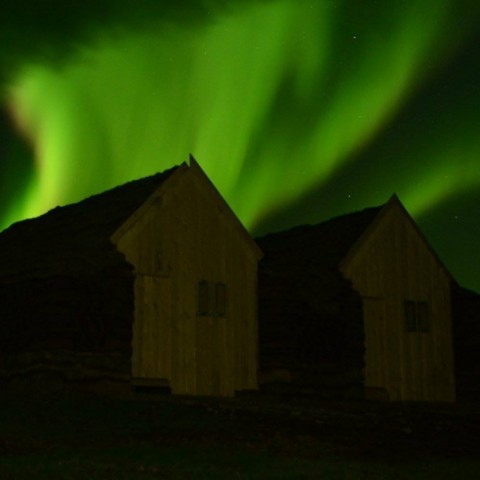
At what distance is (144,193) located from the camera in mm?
33594

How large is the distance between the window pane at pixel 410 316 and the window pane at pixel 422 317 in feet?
0.81

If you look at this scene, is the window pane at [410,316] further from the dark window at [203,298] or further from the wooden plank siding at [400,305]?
the dark window at [203,298]

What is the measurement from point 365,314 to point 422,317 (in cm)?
313

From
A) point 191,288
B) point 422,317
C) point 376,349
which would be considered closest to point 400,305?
point 422,317

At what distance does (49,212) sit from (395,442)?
20421 mm

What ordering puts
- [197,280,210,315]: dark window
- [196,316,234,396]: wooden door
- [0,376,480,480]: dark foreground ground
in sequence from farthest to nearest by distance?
1. [197,280,210,315]: dark window
2. [196,316,234,396]: wooden door
3. [0,376,480,480]: dark foreground ground

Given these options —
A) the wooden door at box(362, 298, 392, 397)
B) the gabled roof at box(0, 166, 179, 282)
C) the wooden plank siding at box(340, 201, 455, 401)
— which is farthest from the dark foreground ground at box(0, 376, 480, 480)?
the wooden plank siding at box(340, 201, 455, 401)

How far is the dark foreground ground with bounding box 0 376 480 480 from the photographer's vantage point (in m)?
18.0

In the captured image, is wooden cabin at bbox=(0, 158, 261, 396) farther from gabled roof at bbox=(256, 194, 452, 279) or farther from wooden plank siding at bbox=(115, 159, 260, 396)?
gabled roof at bbox=(256, 194, 452, 279)

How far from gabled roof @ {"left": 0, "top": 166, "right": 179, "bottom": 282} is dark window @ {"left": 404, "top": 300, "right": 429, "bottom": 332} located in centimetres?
1072

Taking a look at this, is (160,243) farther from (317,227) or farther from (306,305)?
(317,227)

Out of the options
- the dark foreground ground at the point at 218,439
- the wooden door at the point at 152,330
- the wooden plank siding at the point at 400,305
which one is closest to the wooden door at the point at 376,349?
the wooden plank siding at the point at 400,305

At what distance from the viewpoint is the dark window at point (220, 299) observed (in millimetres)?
33438

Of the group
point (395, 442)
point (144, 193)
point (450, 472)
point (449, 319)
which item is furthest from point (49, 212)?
point (450, 472)
